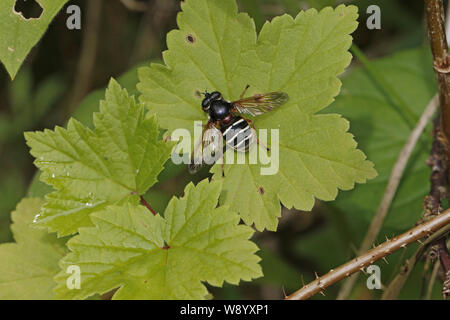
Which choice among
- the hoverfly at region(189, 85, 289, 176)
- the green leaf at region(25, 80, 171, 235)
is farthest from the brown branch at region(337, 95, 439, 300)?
the green leaf at region(25, 80, 171, 235)

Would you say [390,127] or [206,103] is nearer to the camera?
[206,103]

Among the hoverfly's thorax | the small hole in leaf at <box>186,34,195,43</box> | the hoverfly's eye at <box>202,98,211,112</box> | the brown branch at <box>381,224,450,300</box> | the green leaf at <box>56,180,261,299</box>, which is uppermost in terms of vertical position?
the small hole in leaf at <box>186,34,195,43</box>

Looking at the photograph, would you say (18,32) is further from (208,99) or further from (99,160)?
(208,99)

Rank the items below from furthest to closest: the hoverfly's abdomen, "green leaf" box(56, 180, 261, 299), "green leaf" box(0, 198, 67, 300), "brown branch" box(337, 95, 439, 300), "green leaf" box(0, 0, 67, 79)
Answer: "brown branch" box(337, 95, 439, 300) < "green leaf" box(0, 198, 67, 300) < the hoverfly's abdomen < "green leaf" box(0, 0, 67, 79) < "green leaf" box(56, 180, 261, 299)

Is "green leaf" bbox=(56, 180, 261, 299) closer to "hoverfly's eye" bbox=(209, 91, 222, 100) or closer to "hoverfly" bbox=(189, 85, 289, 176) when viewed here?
"hoverfly" bbox=(189, 85, 289, 176)

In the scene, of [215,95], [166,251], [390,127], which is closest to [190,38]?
[215,95]
